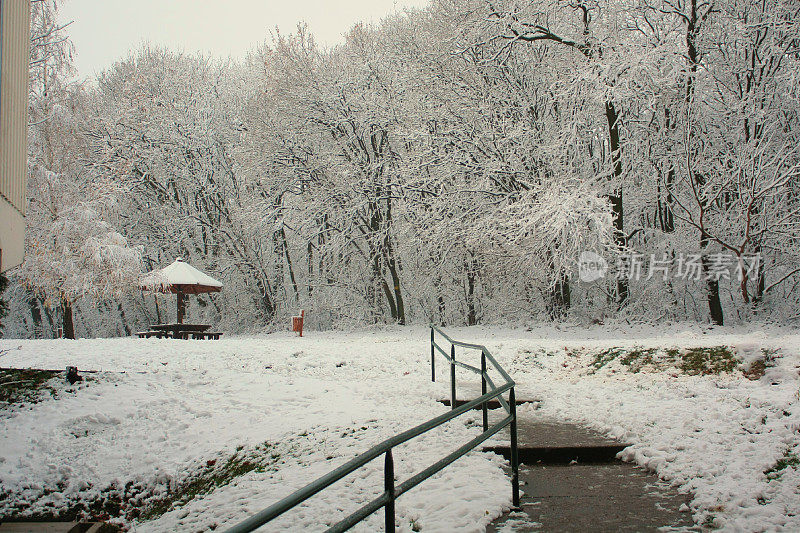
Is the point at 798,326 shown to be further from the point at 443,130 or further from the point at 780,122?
the point at 443,130

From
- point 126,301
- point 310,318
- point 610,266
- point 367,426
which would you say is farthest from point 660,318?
point 126,301

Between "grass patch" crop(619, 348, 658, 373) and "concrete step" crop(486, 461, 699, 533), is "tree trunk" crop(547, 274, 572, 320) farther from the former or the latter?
"concrete step" crop(486, 461, 699, 533)

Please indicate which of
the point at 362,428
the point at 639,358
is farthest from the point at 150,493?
the point at 639,358

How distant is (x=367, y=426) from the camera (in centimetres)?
693

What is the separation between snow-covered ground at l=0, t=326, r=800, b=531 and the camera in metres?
4.57

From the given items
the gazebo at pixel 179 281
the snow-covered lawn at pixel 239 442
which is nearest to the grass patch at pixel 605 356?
the snow-covered lawn at pixel 239 442

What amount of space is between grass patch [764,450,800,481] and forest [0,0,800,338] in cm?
981

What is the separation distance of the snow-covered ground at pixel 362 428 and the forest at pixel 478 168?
21.7ft

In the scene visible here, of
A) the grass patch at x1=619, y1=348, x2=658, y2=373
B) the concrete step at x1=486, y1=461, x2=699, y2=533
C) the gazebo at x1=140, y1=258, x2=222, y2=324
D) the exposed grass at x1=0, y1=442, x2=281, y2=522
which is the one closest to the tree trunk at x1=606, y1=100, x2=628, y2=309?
the grass patch at x1=619, y1=348, x2=658, y2=373

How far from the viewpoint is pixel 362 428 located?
6906mm

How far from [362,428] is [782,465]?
4285 mm

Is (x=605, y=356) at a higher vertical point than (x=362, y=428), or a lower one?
higher

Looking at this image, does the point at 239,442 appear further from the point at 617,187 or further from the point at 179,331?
the point at 617,187

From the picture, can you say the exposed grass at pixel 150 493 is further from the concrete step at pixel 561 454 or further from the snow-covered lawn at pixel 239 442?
the concrete step at pixel 561 454
